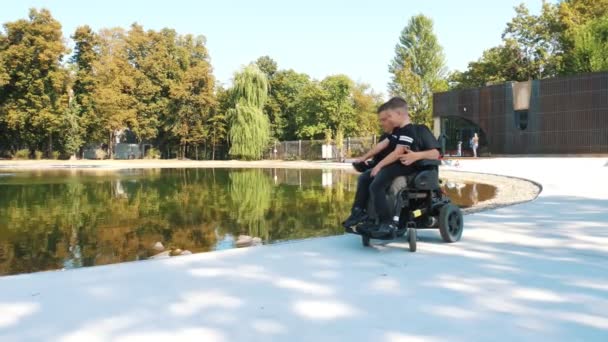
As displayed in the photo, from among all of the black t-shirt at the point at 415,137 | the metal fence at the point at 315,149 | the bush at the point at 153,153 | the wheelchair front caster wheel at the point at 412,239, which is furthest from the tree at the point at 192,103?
the wheelchair front caster wheel at the point at 412,239

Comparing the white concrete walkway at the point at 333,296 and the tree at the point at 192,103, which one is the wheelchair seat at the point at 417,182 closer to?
the white concrete walkway at the point at 333,296

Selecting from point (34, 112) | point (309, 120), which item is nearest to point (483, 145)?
point (309, 120)

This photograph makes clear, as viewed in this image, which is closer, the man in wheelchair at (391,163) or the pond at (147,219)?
the man in wheelchair at (391,163)

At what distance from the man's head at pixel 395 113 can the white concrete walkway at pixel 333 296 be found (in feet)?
3.70

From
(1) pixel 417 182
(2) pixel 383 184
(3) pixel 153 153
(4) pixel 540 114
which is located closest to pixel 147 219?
(2) pixel 383 184

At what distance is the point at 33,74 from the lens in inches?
1690

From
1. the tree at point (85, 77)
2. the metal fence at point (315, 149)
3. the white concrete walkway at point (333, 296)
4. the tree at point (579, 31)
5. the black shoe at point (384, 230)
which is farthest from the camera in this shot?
the tree at point (85, 77)

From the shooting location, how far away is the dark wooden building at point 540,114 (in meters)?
26.8

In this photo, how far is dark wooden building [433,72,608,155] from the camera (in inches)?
1054

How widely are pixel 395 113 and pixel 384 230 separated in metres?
1.04

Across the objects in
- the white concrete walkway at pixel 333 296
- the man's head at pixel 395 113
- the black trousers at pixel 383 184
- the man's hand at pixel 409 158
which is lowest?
the white concrete walkway at pixel 333 296

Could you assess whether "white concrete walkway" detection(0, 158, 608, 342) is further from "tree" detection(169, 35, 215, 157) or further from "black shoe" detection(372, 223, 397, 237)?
"tree" detection(169, 35, 215, 157)

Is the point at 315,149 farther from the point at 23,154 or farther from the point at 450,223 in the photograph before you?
the point at 450,223

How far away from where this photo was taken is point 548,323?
97.7 inches
